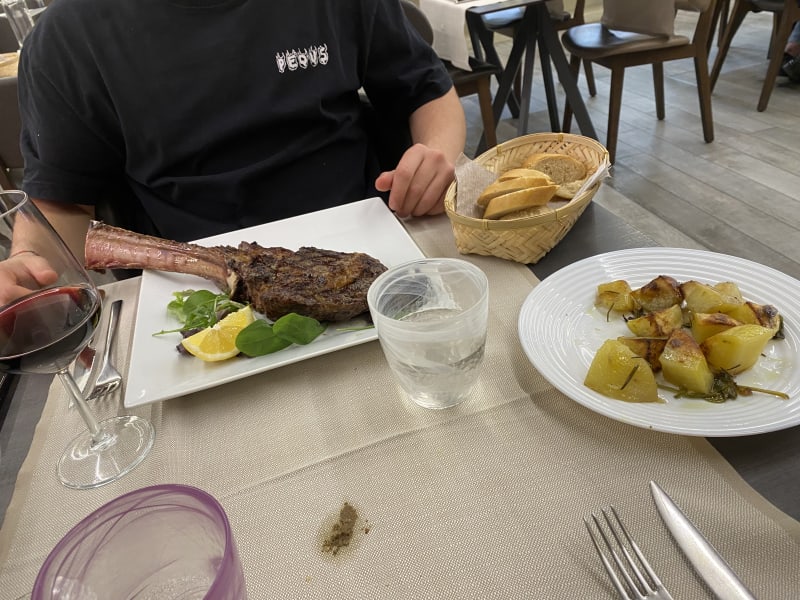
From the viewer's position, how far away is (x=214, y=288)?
961 millimetres

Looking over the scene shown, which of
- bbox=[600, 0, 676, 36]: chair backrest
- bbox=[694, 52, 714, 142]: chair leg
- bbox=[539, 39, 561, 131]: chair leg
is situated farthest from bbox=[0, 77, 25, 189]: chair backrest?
bbox=[694, 52, 714, 142]: chair leg

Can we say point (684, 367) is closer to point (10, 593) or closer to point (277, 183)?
point (10, 593)

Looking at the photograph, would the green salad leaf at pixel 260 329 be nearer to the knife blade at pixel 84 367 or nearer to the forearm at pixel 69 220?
the knife blade at pixel 84 367

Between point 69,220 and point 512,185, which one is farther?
point 69,220

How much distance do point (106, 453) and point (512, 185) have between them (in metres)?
Answer: 0.74

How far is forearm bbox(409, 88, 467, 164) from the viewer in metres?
1.36

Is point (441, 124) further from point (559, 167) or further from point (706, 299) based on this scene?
point (706, 299)

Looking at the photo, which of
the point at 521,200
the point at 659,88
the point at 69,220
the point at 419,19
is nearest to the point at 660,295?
the point at 521,200

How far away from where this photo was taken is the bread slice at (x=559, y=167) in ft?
3.52

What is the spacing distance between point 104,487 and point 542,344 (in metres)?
0.55

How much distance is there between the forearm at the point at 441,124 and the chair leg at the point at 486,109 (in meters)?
1.79

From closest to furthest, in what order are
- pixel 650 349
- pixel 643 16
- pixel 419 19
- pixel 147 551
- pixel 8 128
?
pixel 147 551, pixel 650 349, pixel 8 128, pixel 419 19, pixel 643 16

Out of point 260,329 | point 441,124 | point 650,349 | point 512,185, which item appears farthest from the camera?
point 441,124

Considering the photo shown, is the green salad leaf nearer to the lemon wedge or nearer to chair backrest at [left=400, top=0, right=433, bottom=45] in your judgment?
the lemon wedge
